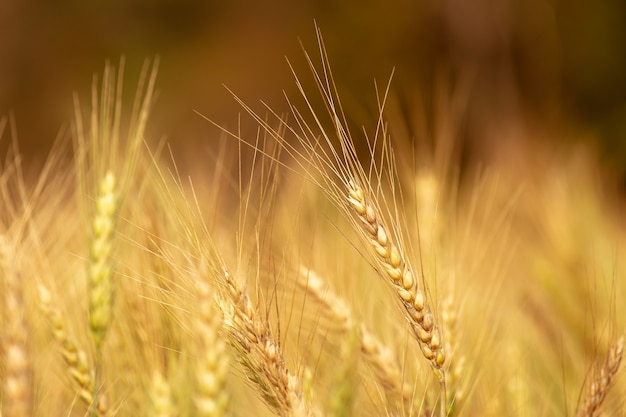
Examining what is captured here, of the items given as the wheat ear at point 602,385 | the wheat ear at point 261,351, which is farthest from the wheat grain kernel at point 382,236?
the wheat ear at point 602,385

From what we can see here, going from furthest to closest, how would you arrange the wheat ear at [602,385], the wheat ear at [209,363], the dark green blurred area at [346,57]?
1. the dark green blurred area at [346,57]
2. the wheat ear at [602,385]
3. the wheat ear at [209,363]

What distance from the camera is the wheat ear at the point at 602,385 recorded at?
1.75 feet

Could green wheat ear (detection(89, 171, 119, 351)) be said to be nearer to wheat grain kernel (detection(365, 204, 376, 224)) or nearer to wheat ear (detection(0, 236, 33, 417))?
wheat ear (detection(0, 236, 33, 417))

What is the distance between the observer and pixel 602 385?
54 centimetres

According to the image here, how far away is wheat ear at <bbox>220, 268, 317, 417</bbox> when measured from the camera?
19.5 inches

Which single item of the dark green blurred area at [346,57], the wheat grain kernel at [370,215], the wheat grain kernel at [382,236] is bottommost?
the dark green blurred area at [346,57]

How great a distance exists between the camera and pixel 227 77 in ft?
10.9

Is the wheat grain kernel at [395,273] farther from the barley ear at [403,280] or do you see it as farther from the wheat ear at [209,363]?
the wheat ear at [209,363]

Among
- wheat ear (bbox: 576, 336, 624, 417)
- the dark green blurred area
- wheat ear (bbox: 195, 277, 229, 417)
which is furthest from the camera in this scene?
the dark green blurred area

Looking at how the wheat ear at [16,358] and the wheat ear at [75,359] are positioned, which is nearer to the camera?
the wheat ear at [16,358]

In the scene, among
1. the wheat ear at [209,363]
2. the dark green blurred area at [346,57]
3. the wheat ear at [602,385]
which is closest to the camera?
the wheat ear at [209,363]

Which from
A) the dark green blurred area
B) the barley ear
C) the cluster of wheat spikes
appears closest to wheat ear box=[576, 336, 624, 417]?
the cluster of wheat spikes

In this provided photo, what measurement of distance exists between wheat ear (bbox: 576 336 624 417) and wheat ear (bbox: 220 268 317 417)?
214 millimetres

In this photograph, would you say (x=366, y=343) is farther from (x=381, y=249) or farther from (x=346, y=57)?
(x=346, y=57)
